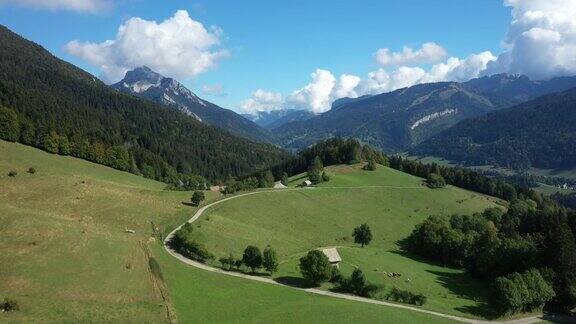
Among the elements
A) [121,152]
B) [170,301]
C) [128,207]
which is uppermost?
[121,152]

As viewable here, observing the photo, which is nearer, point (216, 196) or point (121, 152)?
point (216, 196)

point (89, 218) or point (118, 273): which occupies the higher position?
point (89, 218)

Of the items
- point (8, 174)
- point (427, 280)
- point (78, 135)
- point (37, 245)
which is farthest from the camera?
point (78, 135)

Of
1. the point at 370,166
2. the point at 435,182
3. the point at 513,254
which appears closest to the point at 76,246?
the point at 513,254

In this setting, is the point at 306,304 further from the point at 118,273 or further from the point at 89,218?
the point at 89,218

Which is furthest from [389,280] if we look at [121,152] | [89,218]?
[121,152]

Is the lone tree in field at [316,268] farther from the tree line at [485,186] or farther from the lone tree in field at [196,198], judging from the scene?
the tree line at [485,186]

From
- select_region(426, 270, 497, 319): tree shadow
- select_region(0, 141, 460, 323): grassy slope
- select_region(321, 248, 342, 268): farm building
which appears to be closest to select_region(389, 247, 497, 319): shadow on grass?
select_region(426, 270, 497, 319): tree shadow
